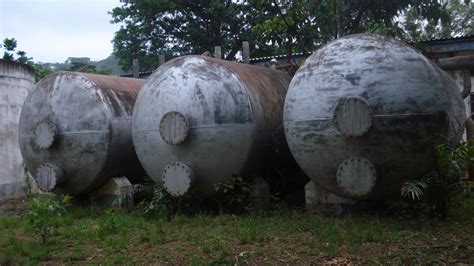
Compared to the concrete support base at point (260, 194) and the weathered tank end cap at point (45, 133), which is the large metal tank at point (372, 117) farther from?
the weathered tank end cap at point (45, 133)

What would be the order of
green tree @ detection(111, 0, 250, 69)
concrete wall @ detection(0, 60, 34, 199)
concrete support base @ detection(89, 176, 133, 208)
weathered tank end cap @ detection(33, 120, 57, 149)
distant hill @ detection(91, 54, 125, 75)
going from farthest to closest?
distant hill @ detection(91, 54, 125, 75) → green tree @ detection(111, 0, 250, 69) → concrete wall @ detection(0, 60, 34, 199) → concrete support base @ detection(89, 176, 133, 208) → weathered tank end cap @ detection(33, 120, 57, 149)

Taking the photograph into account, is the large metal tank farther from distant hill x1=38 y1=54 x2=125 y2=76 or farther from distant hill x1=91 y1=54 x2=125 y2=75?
distant hill x1=91 y1=54 x2=125 y2=75

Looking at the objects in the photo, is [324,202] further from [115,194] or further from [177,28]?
[177,28]

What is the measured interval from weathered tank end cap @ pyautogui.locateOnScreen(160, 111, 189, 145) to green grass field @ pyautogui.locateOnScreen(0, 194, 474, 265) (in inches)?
41.0

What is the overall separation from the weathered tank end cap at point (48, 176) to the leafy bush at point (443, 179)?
16.5 feet

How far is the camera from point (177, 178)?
6562mm

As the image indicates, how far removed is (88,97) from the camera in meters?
7.71

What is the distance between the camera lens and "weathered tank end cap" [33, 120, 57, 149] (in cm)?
759

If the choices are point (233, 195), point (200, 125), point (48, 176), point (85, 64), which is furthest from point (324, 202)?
point (85, 64)

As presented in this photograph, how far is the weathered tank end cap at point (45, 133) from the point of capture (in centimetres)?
759

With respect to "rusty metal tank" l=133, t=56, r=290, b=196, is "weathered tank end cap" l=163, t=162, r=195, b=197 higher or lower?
lower

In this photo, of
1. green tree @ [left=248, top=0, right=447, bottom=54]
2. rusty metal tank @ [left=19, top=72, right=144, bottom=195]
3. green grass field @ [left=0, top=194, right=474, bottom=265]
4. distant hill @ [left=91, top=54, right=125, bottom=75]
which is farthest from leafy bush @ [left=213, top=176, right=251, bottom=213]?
distant hill @ [left=91, top=54, right=125, bottom=75]

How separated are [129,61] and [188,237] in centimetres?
1821

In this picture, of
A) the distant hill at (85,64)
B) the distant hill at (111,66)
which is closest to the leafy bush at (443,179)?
the distant hill at (85,64)
